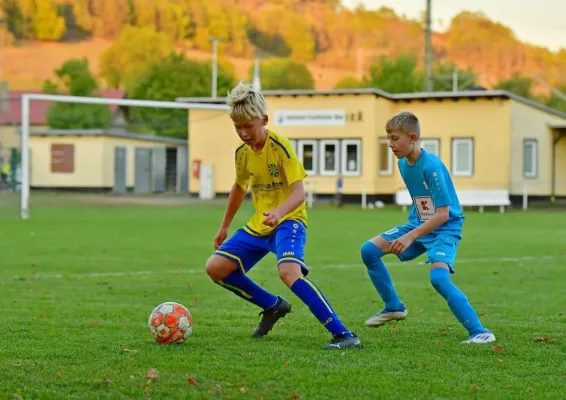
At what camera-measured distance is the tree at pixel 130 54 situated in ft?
303

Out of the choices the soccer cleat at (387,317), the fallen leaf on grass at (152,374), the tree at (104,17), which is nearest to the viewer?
the fallen leaf on grass at (152,374)

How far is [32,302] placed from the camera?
966 centimetres

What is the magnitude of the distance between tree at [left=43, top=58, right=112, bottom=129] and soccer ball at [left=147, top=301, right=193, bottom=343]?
66.2m

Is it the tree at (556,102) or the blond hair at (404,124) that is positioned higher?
the tree at (556,102)

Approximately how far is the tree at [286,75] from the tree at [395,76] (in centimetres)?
2208

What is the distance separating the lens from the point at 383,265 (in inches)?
301

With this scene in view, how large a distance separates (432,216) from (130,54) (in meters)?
95.6

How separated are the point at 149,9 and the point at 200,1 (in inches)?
470

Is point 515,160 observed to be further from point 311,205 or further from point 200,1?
point 200,1

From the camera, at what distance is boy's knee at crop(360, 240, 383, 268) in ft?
24.4

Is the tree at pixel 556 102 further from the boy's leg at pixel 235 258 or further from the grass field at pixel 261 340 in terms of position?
the boy's leg at pixel 235 258

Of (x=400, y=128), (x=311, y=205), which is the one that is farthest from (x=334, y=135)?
(x=400, y=128)

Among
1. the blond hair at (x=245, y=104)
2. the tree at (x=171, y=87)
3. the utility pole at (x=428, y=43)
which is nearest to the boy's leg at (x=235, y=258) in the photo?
the blond hair at (x=245, y=104)

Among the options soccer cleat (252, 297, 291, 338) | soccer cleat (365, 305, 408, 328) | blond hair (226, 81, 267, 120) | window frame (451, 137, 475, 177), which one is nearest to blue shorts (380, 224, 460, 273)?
soccer cleat (365, 305, 408, 328)
